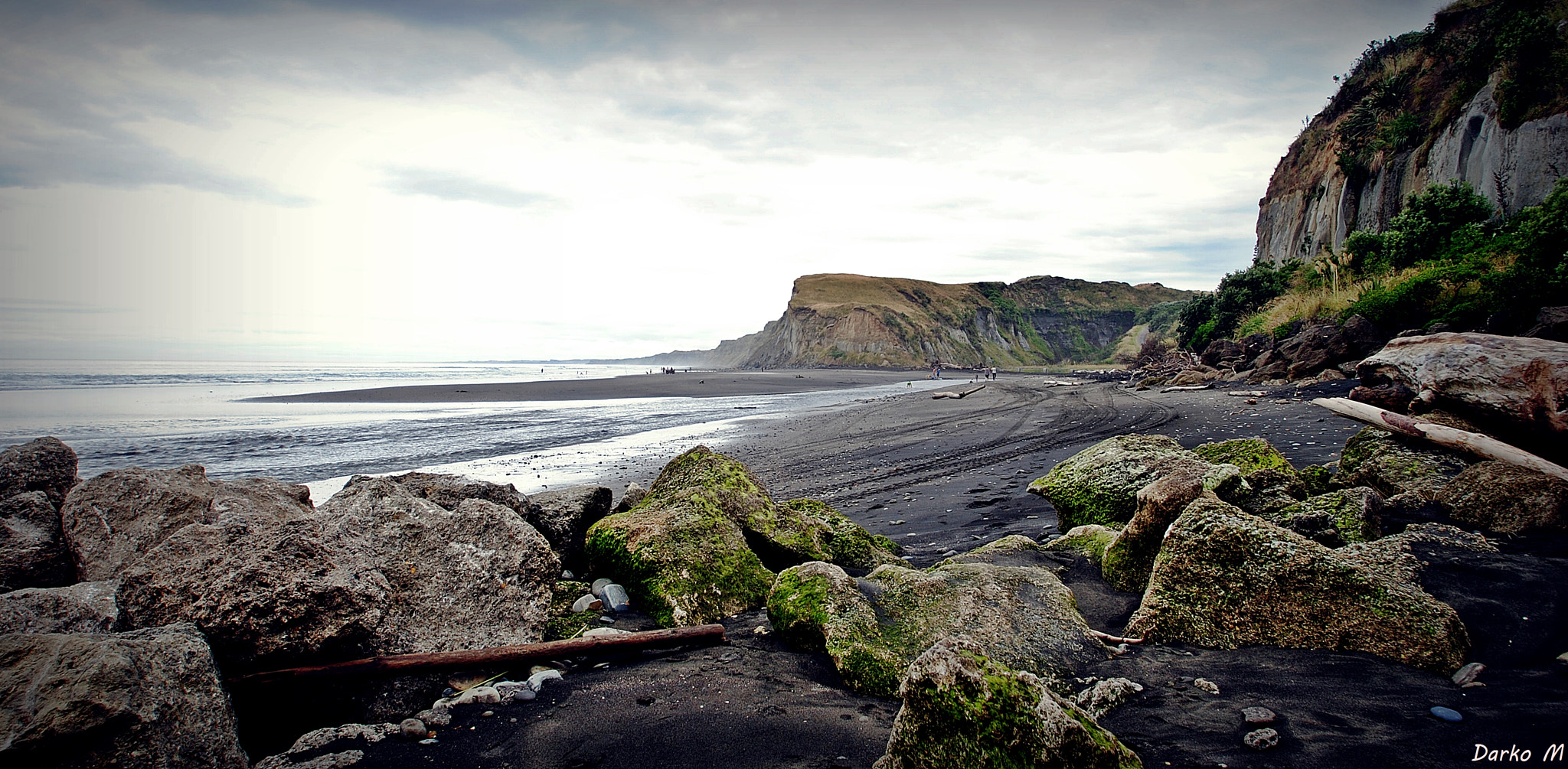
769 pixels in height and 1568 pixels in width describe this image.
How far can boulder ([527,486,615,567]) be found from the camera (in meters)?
5.76

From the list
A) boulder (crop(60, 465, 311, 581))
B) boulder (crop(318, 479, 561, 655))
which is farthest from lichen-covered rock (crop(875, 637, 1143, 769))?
boulder (crop(60, 465, 311, 581))

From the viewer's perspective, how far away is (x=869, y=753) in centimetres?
295

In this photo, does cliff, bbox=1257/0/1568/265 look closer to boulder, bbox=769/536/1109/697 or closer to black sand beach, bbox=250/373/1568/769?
black sand beach, bbox=250/373/1568/769

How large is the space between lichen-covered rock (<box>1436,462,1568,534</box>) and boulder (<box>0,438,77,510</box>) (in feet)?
37.7

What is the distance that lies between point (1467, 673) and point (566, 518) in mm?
6204

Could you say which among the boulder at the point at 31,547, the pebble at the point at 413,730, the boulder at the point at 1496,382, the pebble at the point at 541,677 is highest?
the boulder at the point at 1496,382

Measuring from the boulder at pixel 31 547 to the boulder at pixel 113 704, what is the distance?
282 cm

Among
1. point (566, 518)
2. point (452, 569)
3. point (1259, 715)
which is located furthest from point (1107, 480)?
point (452, 569)

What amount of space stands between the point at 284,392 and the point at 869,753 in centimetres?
4543

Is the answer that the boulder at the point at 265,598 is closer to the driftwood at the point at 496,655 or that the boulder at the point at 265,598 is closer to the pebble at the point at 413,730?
the driftwood at the point at 496,655

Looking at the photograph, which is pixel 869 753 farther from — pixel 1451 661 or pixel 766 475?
pixel 766 475

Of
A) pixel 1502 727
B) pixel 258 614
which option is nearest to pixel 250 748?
pixel 258 614

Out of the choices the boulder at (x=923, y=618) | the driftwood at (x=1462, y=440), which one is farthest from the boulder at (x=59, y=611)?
the driftwood at (x=1462, y=440)

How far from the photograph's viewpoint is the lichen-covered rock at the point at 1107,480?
6750mm
